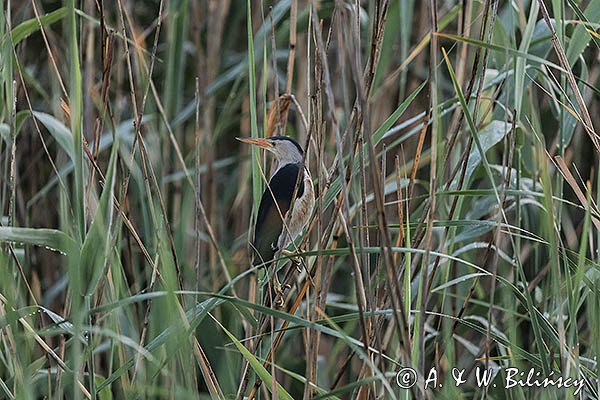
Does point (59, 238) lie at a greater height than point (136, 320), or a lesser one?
greater

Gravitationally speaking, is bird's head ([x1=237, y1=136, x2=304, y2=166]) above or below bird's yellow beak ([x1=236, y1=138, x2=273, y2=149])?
below

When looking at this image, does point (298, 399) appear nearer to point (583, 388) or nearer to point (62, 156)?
point (62, 156)

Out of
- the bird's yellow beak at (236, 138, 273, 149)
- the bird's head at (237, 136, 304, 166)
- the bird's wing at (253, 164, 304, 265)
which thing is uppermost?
the bird's yellow beak at (236, 138, 273, 149)

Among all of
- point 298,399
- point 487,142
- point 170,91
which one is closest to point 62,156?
point 170,91

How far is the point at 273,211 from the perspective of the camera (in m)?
1.12

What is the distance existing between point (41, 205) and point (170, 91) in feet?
1.81

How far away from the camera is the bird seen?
3.63 ft

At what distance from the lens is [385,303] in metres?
0.94

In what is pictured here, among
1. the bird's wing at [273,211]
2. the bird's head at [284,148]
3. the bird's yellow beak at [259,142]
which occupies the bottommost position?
the bird's wing at [273,211]

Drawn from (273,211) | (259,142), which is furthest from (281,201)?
(259,142)

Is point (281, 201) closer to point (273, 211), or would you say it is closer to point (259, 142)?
point (273, 211)

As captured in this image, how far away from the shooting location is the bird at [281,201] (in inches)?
43.6

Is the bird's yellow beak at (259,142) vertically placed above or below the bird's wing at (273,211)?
above

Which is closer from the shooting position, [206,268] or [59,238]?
[59,238]
